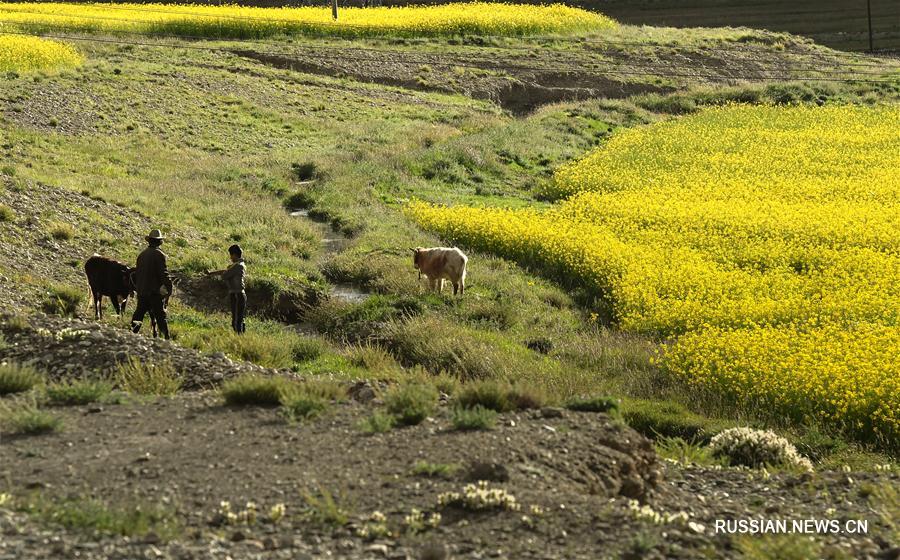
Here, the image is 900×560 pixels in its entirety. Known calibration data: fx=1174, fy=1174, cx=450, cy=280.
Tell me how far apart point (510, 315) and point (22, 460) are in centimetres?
1219

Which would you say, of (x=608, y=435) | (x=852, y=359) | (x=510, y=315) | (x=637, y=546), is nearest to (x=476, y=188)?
(x=510, y=315)

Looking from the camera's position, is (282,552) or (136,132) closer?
(282,552)

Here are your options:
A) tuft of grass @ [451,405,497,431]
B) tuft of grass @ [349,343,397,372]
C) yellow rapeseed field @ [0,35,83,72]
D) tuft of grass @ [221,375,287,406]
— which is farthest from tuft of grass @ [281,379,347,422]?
yellow rapeseed field @ [0,35,83,72]

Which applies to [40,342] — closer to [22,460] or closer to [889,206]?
[22,460]

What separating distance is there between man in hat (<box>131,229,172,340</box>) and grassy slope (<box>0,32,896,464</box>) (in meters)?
0.74

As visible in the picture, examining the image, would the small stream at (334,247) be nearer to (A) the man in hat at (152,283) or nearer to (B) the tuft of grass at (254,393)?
(A) the man in hat at (152,283)

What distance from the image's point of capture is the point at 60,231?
78.5 feet

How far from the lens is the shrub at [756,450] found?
14.1 m

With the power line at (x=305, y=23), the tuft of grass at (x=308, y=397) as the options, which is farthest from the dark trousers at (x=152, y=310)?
the power line at (x=305, y=23)

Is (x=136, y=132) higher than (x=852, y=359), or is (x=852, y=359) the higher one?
(x=136, y=132)

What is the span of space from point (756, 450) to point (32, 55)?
42.2 meters

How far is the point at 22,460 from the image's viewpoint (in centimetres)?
1109

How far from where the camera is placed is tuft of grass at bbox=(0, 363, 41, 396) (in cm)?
1341

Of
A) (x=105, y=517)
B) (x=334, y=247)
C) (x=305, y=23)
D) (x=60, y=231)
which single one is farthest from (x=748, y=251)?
(x=305, y=23)
